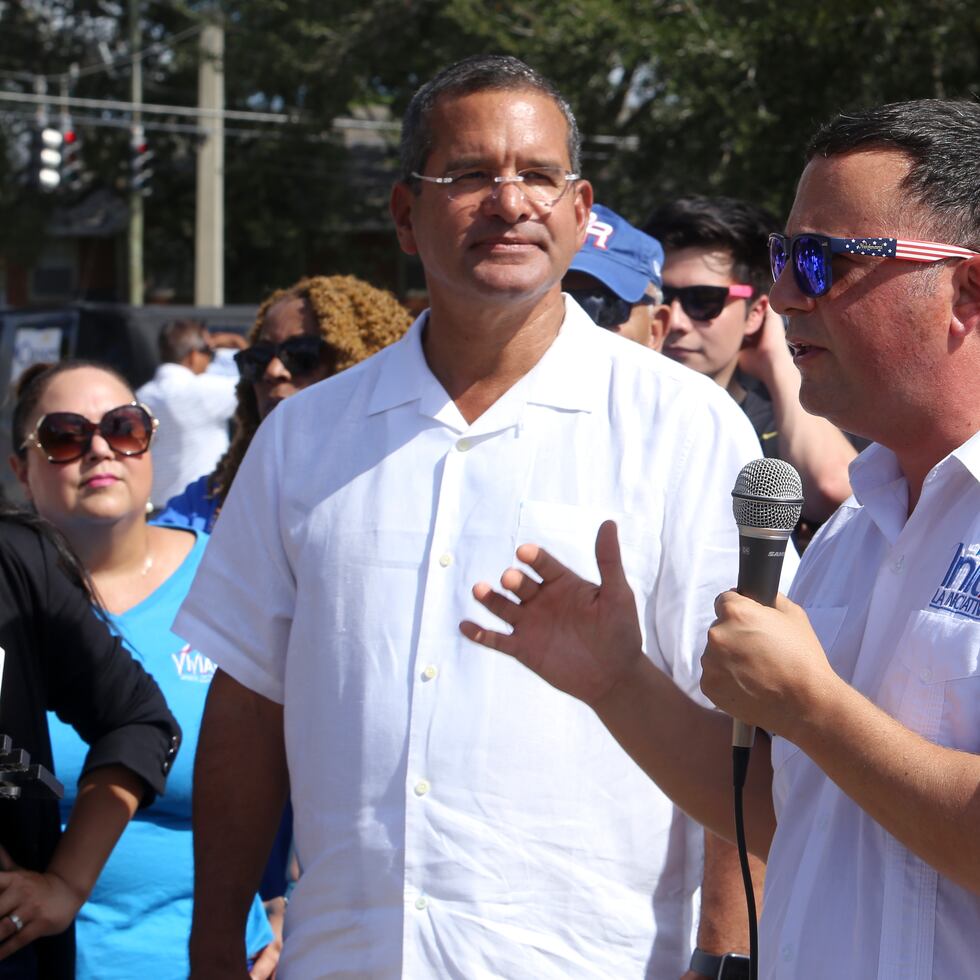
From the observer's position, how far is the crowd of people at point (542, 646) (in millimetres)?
1844

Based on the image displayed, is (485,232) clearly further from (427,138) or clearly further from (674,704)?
(674,704)

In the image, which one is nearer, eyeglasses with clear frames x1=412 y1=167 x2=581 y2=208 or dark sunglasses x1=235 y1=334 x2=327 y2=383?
eyeglasses with clear frames x1=412 y1=167 x2=581 y2=208

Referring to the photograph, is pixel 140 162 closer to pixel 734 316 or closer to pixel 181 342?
pixel 181 342

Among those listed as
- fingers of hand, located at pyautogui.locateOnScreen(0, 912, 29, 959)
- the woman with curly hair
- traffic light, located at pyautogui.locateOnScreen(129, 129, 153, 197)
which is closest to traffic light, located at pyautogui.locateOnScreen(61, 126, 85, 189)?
traffic light, located at pyautogui.locateOnScreen(129, 129, 153, 197)

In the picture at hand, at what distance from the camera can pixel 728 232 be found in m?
4.76

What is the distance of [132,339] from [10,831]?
11757 mm

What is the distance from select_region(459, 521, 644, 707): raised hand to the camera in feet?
7.44

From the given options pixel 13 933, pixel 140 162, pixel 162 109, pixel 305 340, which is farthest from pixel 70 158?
pixel 13 933

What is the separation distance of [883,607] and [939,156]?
0.60 metres

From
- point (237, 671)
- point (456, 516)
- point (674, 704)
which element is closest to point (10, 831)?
point (237, 671)

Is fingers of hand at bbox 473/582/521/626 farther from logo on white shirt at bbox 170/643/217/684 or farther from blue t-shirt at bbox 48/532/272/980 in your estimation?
logo on white shirt at bbox 170/643/217/684

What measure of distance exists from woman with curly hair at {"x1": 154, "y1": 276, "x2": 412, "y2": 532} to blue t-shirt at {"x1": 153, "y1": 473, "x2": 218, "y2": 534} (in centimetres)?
1

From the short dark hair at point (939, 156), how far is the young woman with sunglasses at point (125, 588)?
220cm

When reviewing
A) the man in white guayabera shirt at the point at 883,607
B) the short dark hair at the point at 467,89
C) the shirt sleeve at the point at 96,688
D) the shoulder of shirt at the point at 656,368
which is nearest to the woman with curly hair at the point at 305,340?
the shirt sleeve at the point at 96,688
